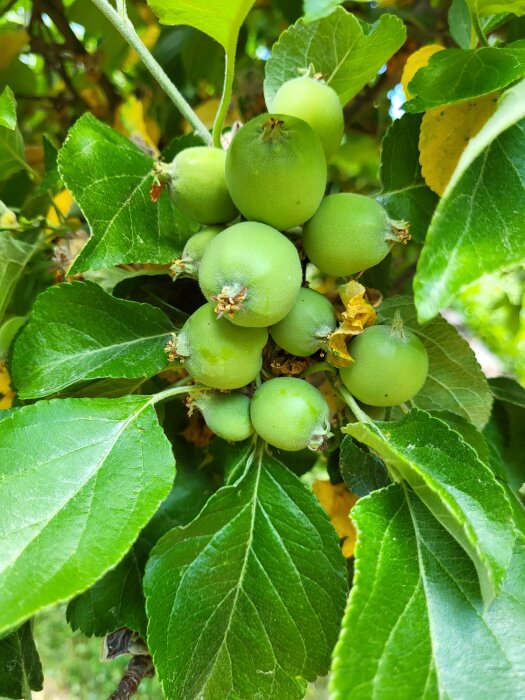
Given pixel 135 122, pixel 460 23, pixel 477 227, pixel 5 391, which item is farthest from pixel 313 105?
pixel 135 122

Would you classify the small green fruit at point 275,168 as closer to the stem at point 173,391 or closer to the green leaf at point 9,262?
the stem at point 173,391

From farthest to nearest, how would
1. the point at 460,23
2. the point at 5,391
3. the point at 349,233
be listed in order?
the point at 5,391 < the point at 460,23 < the point at 349,233

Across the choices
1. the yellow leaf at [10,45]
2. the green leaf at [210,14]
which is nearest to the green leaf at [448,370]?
the green leaf at [210,14]

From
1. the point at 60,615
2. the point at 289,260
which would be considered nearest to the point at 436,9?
the point at 289,260

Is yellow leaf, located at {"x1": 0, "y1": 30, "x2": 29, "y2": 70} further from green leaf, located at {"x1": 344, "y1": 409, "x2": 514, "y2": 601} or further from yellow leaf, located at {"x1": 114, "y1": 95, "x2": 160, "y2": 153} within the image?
green leaf, located at {"x1": 344, "y1": 409, "x2": 514, "y2": 601}

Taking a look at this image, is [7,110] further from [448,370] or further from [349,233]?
Result: [448,370]

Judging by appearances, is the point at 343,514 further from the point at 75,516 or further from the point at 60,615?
the point at 60,615
